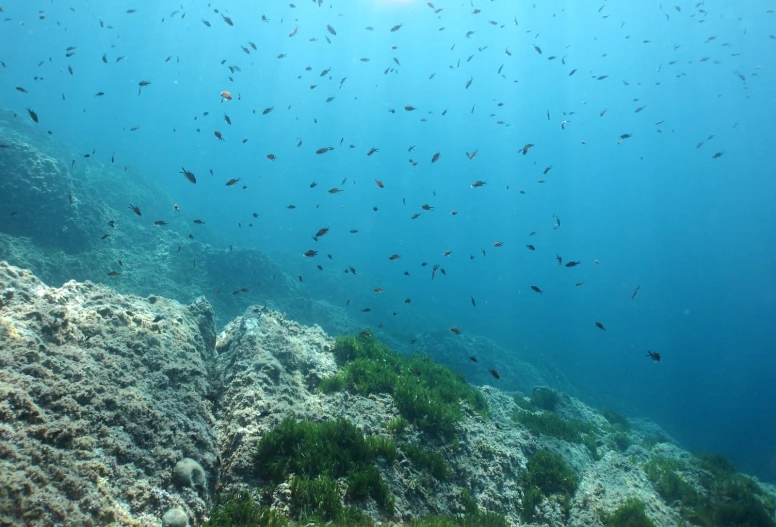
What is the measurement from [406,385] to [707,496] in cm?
790

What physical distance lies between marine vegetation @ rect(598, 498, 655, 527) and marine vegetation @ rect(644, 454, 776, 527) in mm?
1648

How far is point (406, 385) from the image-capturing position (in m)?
9.00

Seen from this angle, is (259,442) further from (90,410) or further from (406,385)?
(406,385)

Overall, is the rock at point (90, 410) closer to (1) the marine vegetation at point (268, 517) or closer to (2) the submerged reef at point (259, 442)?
(2) the submerged reef at point (259, 442)

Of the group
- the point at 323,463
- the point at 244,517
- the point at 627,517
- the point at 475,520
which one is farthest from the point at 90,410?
the point at 627,517

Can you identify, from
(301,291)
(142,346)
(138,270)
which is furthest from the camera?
(301,291)

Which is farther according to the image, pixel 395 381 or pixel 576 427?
pixel 576 427

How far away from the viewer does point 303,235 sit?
308 ft

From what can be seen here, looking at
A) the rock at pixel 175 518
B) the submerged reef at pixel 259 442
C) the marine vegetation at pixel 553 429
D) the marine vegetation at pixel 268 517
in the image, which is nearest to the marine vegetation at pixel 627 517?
the submerged reef at pixel 259 442

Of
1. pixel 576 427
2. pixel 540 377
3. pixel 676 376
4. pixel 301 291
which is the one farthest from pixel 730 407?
pixel 301 291

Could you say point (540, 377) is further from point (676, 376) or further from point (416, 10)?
point (416, 10)

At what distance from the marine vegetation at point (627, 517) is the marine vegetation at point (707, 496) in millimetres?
1648

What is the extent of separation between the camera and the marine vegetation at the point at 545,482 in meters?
7.39

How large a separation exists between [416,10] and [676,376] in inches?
5098
